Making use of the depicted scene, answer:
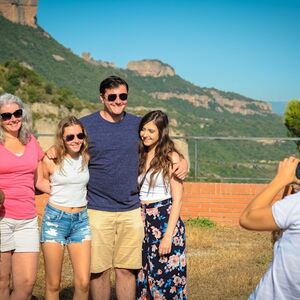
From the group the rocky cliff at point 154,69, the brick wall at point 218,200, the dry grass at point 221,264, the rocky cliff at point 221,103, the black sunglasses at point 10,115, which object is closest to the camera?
the black sunglasses at point 10,115

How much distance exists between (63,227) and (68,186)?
28cm

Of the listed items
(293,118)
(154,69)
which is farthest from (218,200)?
(154,69)

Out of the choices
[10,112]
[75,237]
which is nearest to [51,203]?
[75,237]

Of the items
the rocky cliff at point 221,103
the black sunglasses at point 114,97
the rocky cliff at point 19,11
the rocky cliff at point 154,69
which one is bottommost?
the black sunglasses at point 114,97

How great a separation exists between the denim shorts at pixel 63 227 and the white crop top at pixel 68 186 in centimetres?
7

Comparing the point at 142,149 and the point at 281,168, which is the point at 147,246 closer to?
the point at 142,149

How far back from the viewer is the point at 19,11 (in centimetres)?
8369

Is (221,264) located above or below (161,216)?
below

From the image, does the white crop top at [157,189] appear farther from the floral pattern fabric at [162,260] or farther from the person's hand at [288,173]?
the person's hand at [288,173]

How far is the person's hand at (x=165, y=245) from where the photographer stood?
374 centimetres

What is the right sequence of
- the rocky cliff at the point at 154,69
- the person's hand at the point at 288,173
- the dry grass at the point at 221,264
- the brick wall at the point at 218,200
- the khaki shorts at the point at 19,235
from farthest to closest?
the rocky cliff at the point at 154,69 < the brick wall at the point at 218,200 < the dry grass at the point at 221,264 < the khaki shorts at the point at 19,235 < the person's hand at the point at 288,173

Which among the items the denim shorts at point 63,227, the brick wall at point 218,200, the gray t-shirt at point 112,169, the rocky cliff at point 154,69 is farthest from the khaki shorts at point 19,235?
the rocky cliff at point 154,69

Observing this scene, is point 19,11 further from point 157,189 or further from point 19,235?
point 19,235

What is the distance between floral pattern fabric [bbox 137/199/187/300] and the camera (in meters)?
3.80
